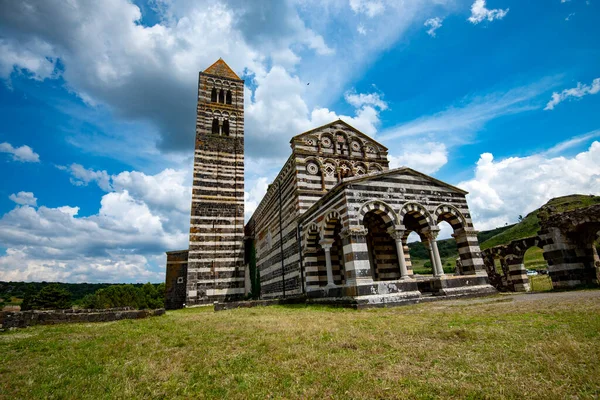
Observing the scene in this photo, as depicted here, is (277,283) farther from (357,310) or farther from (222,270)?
(357,310)

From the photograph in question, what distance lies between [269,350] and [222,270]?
21532 mm

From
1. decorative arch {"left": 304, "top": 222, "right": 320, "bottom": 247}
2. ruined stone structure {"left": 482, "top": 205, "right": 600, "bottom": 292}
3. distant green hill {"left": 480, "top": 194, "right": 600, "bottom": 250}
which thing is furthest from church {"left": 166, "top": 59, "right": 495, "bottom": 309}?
distant green hill {"left": 480, "top": 194, "right": 600, "bottom": 250}

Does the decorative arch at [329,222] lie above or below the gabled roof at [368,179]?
below

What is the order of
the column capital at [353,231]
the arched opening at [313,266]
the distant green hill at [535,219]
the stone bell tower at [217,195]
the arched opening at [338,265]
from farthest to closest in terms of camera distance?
the distant green hill at [535,219] → the stone bell tower at [217,195] → the arched opening at [338,265] → the arched opening at [313,266] → the column capital at [353,231]

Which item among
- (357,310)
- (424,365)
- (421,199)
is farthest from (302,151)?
(424,365)

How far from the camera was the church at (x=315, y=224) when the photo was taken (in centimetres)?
1205

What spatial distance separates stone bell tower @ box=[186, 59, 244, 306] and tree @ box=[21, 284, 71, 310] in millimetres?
36087

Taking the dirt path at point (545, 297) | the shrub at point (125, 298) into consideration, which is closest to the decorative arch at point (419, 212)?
the dirt path at point (545, 297)

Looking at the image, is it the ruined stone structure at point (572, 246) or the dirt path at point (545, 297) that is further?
the ruined stone structure at point (572, 246)

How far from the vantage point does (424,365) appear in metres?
3.62

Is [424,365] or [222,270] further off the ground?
[222,270]

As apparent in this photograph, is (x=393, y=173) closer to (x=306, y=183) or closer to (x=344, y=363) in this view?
(x=306, y=183)

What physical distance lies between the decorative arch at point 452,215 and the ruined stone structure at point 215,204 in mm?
17702

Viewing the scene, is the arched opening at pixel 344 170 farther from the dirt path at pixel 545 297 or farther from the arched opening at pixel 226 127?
the arched opening at pixel 226 127
